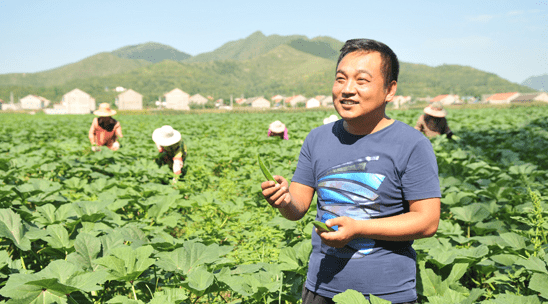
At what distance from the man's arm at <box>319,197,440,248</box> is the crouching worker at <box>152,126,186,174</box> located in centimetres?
485

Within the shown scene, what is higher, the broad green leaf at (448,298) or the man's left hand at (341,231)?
the man's left hand at (341,231)

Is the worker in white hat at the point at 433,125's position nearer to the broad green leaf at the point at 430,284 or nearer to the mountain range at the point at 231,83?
the broad green leaf at the point at 430,284

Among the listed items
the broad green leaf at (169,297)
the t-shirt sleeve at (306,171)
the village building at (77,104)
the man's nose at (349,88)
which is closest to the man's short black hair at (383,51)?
the man's nose at (349,88)

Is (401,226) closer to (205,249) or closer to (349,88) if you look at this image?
(349,88)

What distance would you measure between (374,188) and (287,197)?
1.10 feet

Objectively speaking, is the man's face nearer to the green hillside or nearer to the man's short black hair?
the man's short black hair

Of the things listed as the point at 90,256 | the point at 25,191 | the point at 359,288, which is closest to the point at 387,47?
the point at 359,288

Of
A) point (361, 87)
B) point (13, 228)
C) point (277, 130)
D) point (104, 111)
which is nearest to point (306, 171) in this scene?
point (361, 87)

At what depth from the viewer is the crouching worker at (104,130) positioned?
22.8 feet

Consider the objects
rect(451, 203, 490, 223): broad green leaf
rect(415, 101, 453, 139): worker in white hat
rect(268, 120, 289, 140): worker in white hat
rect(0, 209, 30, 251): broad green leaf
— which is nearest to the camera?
rect(0, 209, 30, 251): broad green leaf

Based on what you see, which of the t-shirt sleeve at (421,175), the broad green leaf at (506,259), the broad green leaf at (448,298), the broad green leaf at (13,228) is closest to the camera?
the t-shirt sleeve at (421,175)

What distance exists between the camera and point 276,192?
1.28 m

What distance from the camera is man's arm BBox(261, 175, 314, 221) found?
1263mm

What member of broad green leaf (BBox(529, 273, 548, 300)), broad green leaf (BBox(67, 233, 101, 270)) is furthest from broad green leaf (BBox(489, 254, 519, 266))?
broad green leaf (BBox(67, 233, 101, 270))
